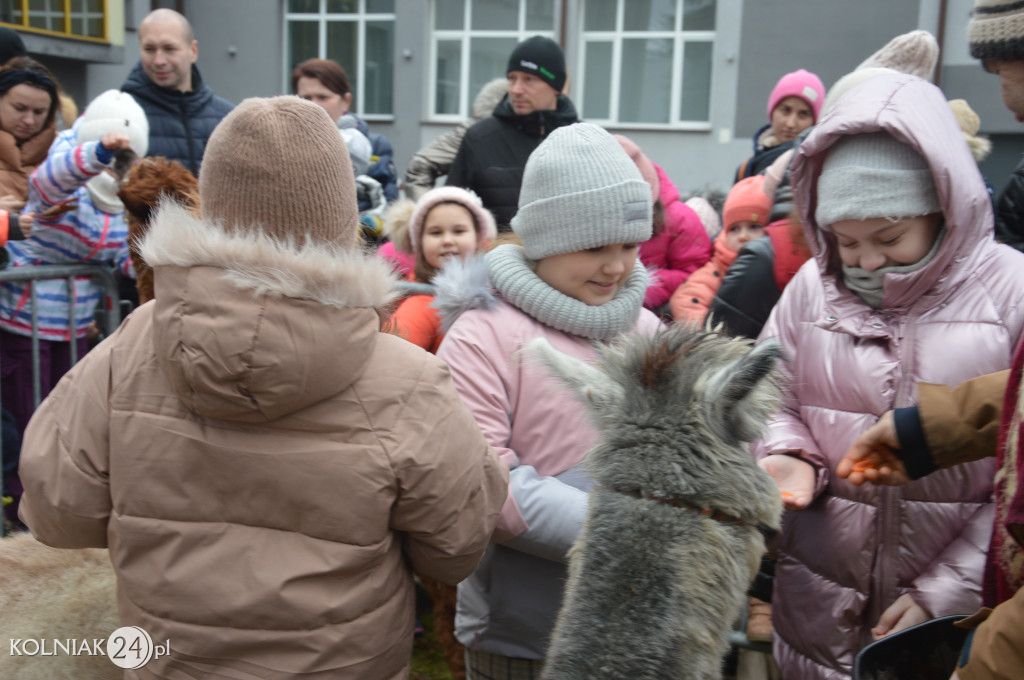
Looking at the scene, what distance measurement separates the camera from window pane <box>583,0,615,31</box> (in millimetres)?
15227

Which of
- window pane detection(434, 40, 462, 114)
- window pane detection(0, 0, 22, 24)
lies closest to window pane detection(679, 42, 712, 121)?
window pane detection(434, 40, 462, 114)

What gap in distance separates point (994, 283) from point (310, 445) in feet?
5.51

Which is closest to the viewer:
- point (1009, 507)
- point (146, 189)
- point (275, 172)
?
point (1009, 507)

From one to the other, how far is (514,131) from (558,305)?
282cm

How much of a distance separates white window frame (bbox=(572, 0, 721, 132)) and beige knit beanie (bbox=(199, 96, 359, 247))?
13.5 m

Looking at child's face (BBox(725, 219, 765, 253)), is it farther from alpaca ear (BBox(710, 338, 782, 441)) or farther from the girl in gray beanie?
alpaca ear (BBox(710, 338, 782, 441))

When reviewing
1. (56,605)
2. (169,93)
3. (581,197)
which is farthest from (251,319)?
(169,93)

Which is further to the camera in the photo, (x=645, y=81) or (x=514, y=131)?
(x=645, y=81)

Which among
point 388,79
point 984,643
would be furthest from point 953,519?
point 388,79

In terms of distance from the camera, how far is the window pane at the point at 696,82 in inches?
586

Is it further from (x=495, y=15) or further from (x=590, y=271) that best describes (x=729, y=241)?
(x=495, y=15)

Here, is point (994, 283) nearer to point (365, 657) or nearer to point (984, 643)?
point (984, 643)

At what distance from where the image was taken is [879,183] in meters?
2.09

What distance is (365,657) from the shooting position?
187 cm
